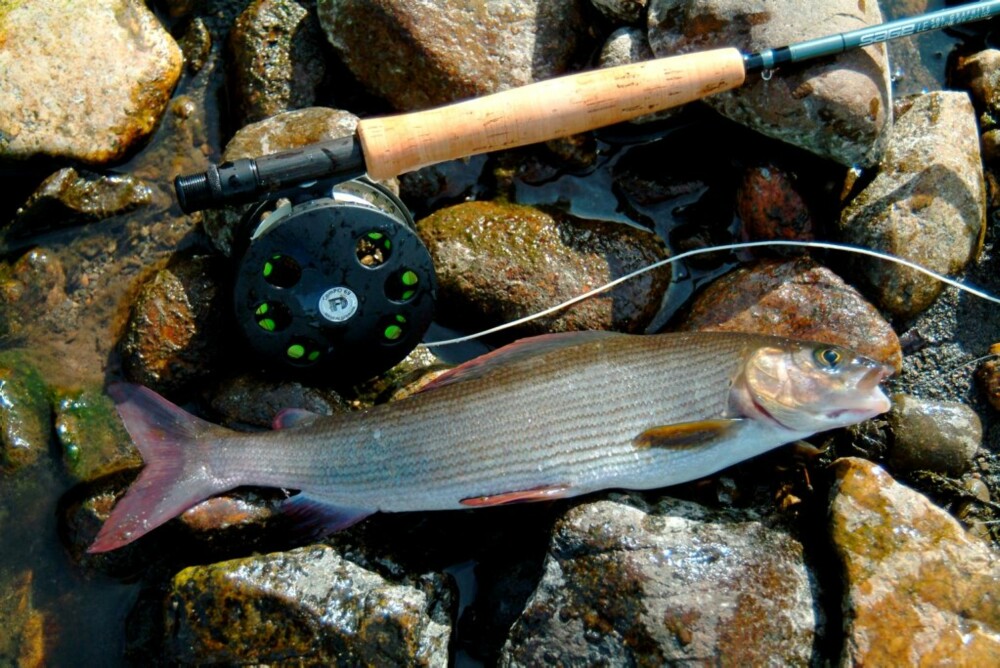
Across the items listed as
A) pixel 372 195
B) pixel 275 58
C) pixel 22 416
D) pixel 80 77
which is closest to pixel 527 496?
pixel 372 195

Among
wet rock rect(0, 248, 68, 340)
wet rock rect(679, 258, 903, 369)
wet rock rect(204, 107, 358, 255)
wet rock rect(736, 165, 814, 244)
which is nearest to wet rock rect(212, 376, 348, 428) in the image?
wet rock rect(204, 107, 358, 255)

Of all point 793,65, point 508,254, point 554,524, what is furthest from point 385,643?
point 793,65

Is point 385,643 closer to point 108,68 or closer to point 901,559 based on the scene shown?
point 901,559

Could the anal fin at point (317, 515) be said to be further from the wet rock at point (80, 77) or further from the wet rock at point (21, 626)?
the wet rock at point (80, 77)

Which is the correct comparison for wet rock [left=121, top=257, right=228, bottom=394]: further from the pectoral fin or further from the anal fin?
the pectoral fin

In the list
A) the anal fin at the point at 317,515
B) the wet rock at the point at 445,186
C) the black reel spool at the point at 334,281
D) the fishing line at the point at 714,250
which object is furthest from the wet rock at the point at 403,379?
the wet rock at the point at 445,186
